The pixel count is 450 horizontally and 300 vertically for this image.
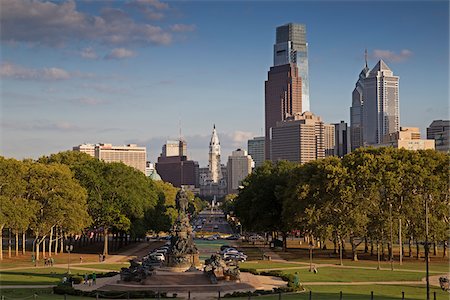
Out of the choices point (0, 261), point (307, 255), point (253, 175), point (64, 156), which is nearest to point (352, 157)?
point (307, 255)

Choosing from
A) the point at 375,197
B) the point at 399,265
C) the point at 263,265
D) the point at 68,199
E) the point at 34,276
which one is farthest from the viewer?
the point at 68,199

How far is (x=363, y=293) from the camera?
192 ft

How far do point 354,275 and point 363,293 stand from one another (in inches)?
588

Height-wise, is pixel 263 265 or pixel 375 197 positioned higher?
pixel 375 197

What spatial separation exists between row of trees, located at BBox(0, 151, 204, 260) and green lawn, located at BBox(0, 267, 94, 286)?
1204cm

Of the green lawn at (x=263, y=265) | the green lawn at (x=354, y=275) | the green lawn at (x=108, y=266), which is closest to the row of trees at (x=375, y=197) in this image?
the green lawn at (x=263, y=265)

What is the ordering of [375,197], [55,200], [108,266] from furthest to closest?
1. [55,200]
2. [375,197]
3. [108,266]

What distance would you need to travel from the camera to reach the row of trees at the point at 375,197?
295 ft

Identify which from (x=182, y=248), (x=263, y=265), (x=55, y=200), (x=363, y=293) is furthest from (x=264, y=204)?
(x=363, y=293)

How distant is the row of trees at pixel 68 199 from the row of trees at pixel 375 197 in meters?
26.2

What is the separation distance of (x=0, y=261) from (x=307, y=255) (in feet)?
138

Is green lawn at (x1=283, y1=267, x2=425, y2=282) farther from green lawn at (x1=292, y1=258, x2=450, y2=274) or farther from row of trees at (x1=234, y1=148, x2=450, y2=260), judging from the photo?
row of trees at (x1=234, y1=148, x2=450, y2=260)

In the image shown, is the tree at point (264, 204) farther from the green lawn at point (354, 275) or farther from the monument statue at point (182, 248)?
the monument statue at point (182, 248)

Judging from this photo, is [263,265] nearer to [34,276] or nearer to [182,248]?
[182,248]
